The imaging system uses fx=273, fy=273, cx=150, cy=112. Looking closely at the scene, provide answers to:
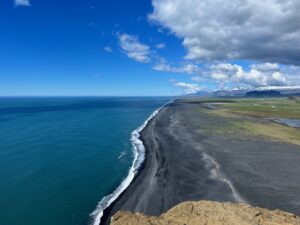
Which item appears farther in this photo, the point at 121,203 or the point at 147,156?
the point at 147,156

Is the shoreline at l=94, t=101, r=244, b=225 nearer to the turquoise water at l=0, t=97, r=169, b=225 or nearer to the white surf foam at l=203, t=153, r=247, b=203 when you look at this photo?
the white surf foam at l=203, t=153, r=247, b=203

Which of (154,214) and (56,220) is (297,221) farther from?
(56,220)

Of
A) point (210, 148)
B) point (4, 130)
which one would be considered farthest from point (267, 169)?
point (4, 130)

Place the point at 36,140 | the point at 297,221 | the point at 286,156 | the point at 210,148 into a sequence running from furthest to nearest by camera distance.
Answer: the point at 36,140
the point at 210,148
the point at 286,156
the point at 297,221

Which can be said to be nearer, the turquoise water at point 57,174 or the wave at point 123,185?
the wave at point 123,185

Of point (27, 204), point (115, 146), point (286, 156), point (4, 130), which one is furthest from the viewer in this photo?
point (4, 130)

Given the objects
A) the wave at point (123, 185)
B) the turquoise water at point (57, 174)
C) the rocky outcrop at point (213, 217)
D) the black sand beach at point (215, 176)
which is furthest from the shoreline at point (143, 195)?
the rocky outcrop at point (213, 217)

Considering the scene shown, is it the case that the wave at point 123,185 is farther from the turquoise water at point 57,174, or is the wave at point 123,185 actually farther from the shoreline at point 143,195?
the turquoise water at point 57,174

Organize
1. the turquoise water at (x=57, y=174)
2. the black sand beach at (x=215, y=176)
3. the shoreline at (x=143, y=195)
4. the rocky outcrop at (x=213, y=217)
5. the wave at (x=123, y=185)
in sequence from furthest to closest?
1. the black sand beach at (x=215, y=176)
2. the shoreline at (x=143, y=195)
3. the turquoise water at (x=57, y=174)
4. the wave at (x=123, y=185)
5. the rocky outcrop at (x=213, y=217)
